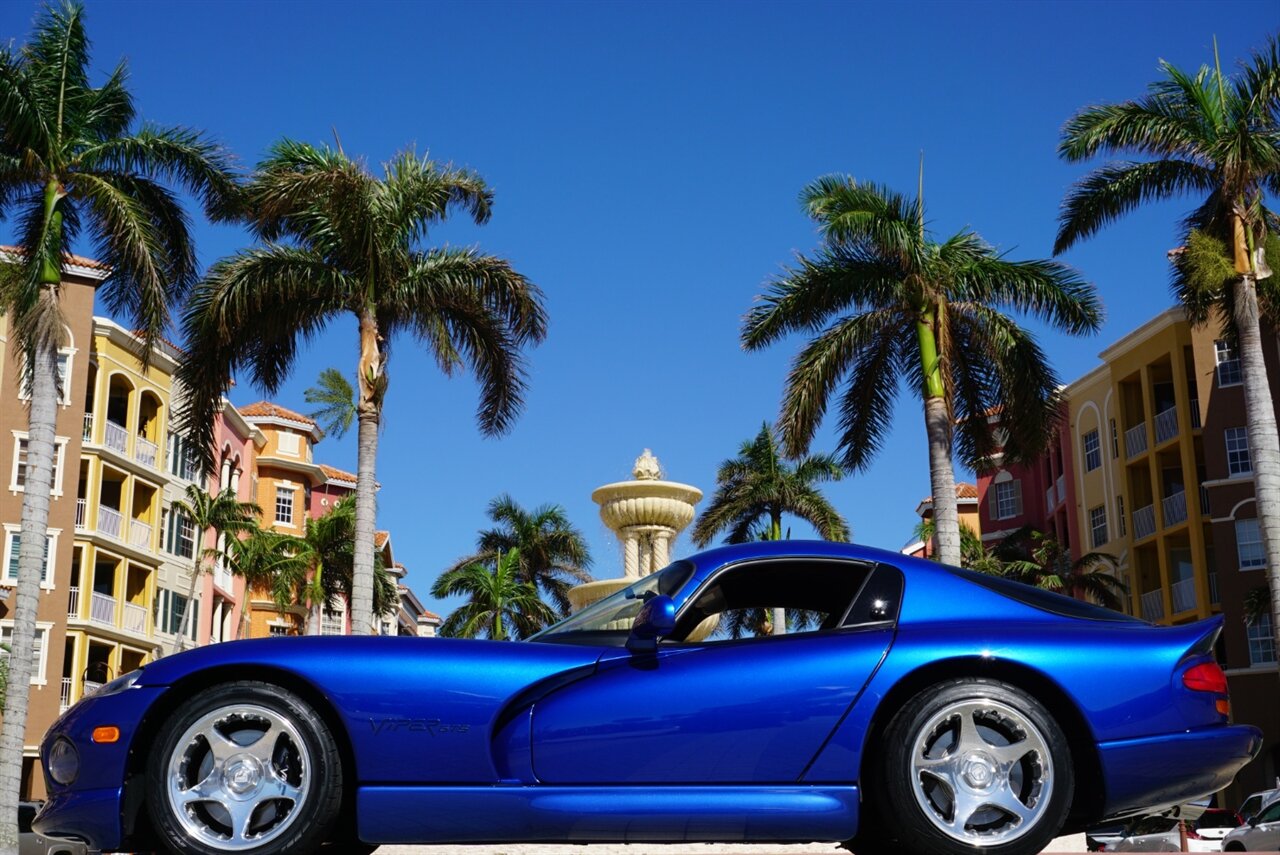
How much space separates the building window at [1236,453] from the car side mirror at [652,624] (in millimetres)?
42095

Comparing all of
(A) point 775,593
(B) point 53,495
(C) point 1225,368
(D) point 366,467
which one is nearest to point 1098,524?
(C) point 1225,368

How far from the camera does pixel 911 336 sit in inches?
1009

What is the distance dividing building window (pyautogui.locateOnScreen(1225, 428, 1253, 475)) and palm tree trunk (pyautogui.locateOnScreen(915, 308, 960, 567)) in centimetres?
2276

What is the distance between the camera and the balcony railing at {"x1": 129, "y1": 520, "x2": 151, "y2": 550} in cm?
4756

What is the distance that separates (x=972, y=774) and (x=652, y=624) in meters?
1.27

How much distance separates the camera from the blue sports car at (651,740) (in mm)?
4805

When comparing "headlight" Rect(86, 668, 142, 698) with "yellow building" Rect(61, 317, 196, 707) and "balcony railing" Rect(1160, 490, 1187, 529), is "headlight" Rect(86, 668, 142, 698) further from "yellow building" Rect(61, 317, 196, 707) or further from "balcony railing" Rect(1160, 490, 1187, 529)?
"balcony railing" Rect(1160, 490, 1187, 529)

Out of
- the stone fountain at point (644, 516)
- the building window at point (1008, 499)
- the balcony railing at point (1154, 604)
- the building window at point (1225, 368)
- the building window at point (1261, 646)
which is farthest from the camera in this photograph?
the building window at point (1008, 499)

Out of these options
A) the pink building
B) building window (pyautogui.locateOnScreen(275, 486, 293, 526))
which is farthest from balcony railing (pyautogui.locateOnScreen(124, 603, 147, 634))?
building window (pyautogui.locateOnScreen(275, 486, 293, 526))

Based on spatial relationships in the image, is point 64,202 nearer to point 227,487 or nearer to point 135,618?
point 135,618

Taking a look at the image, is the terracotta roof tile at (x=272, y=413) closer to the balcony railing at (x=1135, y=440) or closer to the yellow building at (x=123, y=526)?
the yellow building at (x=123, y=526)

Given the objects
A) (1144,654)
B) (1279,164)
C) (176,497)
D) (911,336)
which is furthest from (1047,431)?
(176,497)

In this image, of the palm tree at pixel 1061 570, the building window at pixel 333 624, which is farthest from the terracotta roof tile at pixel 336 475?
the palm tree at pixel 1061 570

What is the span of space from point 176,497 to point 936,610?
1936 inches
